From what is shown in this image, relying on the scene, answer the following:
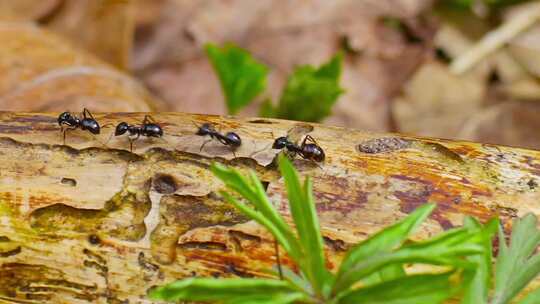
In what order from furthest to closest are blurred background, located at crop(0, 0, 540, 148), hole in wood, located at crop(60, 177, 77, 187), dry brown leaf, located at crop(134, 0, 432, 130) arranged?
dry brown leaf, located at crop(134, 0, 432, 130) → blurred background, located at crop(0, 0, 540, 148) → hole in wood, located at crop(60, 177, 77, 187)

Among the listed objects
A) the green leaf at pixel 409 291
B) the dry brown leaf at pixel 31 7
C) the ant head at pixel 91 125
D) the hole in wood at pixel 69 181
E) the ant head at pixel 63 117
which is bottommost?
the green leaf at pixel 409 291

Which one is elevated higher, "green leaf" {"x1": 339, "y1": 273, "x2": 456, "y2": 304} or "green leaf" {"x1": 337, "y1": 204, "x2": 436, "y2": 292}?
"green leaf" {"x1": 337, "y1": 204, "x2": 436, "y2": 292}

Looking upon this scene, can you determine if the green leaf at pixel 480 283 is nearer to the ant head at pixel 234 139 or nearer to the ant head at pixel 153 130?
the ant head at pixel 234 139

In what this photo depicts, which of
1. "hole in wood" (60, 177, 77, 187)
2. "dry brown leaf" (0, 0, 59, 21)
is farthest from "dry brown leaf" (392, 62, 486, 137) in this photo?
"hole in wood" (60, 177, 77, 187)

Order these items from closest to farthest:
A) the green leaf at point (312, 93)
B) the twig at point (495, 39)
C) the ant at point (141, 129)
Result: 1. the ant at point (141, 129)
2. the green leaf at point (312, 93)
3. the twig at point (495, 39)

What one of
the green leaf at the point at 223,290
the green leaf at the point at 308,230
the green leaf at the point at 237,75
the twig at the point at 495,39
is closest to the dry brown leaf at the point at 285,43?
the twig at the point at 495,39

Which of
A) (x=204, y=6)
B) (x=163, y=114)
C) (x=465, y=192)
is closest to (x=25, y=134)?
(x=163, y=114)

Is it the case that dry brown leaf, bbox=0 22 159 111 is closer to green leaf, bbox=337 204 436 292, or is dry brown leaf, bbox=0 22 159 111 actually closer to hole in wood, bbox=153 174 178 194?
hole in wood, bbox=153 174 178 194

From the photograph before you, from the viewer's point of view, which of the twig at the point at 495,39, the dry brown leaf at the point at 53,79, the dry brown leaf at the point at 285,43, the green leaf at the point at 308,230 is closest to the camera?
the green leaf at the point at 308,230

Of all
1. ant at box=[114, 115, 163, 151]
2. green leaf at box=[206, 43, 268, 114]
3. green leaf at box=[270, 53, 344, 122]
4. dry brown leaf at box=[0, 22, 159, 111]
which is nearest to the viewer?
ant at box=[114, 115, 163, 151]
